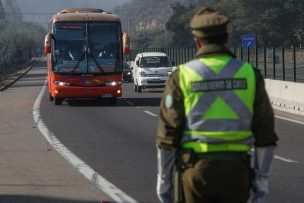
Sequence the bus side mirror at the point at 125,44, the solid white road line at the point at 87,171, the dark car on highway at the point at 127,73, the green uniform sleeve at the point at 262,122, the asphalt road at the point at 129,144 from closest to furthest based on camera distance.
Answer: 1. the green uniform sleeve at the point at 262,122
2. the solid white road line at the point at 87,171
3. the asphalt road at the point at 129,144
4. the bus side mirror at the point at 125,44
5. the dark car on highway at the point at 127,73

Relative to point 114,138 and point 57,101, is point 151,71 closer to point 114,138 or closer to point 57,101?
point 57,101

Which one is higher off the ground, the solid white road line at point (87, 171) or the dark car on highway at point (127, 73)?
the solid white road line at point (87, 171)

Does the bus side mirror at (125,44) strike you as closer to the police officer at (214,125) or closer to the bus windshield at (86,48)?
the bus windshield at (86,48)

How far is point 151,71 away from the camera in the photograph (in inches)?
1446

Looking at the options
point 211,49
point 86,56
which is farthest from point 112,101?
point 211,49

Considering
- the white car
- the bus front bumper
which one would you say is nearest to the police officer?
the bus front bumper

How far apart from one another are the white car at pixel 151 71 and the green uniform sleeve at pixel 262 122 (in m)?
31.7

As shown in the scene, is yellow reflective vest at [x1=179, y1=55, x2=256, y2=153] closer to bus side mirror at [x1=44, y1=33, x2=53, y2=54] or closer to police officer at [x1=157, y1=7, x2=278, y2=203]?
police officer at [x1=157, y1=7, x2=278, y2=203]

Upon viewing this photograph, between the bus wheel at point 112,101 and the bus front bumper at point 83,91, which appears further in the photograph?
the bus wheel at point 112,101

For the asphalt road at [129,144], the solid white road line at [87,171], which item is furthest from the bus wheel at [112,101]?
the solid white road line at [87,171]

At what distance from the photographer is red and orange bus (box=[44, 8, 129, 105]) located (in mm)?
27172

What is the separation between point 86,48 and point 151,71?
9.82m

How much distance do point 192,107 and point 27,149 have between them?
430 inches

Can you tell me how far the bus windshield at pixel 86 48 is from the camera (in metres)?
27.2
